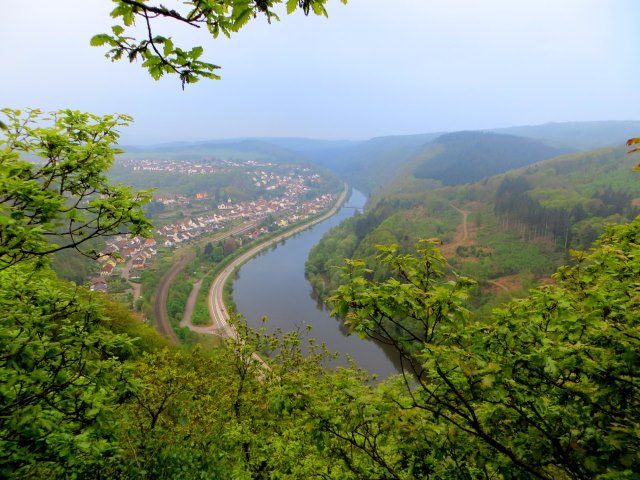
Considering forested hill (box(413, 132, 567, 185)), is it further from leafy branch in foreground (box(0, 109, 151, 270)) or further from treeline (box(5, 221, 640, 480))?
leafy branch in foreground (box(0, 109, 151, 270))

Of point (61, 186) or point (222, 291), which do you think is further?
point (222, 291)

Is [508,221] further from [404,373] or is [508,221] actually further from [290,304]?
[404,373]

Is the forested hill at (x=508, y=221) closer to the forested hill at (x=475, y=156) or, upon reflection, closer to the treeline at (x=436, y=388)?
the treeline at (x=436, y=388)

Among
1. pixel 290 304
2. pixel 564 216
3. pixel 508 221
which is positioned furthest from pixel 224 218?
pixel 564 216

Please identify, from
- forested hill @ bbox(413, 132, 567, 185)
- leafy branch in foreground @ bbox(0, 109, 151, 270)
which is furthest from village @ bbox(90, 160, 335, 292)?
forested hill @ bbox(413, 132, 567, 185)

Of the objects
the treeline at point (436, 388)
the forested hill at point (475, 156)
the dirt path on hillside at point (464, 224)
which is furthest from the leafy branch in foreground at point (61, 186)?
the forested hill at point (475, 156)

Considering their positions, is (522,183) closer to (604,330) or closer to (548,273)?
(548,273)
